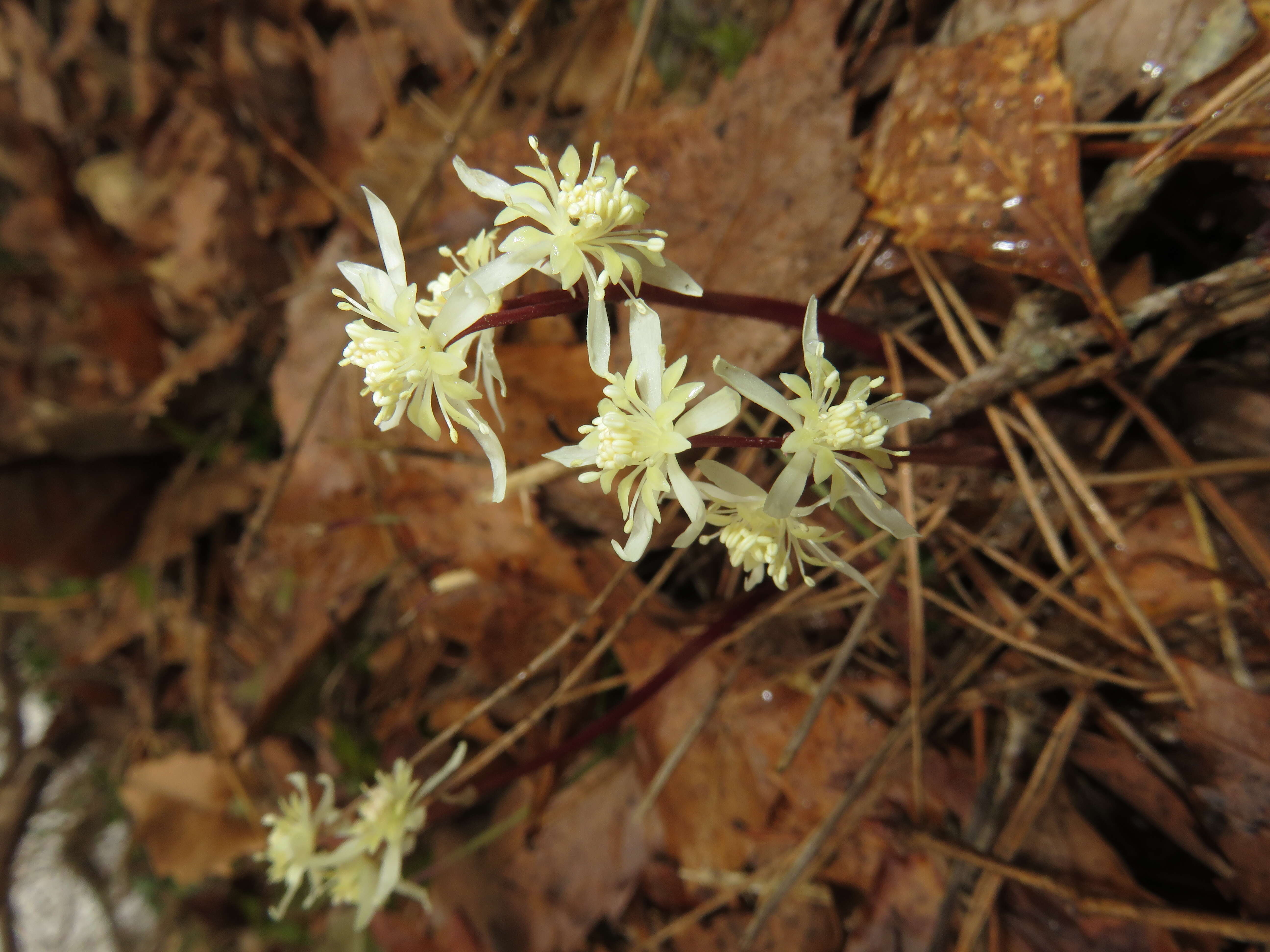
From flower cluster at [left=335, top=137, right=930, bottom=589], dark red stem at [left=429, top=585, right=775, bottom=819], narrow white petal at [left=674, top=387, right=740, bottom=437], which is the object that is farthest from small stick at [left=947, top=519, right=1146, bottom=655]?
narrow white petal at [left=674, top=387, right=740, bottom=437]

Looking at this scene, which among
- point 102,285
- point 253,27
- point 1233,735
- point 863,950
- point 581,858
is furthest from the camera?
point 102,285

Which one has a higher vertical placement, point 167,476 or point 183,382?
point 183,382

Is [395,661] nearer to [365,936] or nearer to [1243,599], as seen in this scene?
[365,936]

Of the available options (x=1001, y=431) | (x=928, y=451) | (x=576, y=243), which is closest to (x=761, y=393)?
(x=576, y=243)

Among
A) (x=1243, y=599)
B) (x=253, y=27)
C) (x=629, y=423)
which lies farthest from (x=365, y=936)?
(x=253, y=27)

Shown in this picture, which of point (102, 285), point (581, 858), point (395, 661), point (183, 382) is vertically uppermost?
point (102, 285)

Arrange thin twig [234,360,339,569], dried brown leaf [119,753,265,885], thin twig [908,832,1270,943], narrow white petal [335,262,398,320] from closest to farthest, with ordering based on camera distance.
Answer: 1. narrow white petal [335,262,398,320]
2. thin twig [908,832,1270,943]
3. thin twig [234,360,339,569]
4. dried brown leaf [119,753,265,885]

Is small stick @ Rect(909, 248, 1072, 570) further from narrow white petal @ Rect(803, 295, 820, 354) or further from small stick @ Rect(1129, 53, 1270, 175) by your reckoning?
narrow white petal @ Rect(803, 295, 820, 354)
